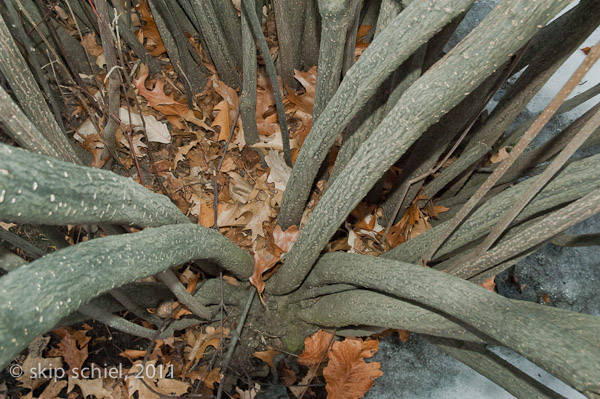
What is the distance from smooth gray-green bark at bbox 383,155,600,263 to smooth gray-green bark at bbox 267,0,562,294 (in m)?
0.32

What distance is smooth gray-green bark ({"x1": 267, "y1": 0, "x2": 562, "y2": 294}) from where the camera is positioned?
71cm

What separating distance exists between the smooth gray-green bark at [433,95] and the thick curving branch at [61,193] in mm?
461

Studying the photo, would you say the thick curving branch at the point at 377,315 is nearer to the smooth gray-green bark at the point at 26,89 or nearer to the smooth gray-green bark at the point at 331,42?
the smooth gray-green bark at the point at 331,42

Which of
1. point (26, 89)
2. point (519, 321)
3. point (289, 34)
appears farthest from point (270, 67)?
point (519, 321)

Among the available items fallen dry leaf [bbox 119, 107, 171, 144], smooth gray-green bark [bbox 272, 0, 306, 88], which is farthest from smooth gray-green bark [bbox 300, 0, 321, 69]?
fallen dry leaf [bbox 119, 107, 171, 144]

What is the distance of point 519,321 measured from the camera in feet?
2.47

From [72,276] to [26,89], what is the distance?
0.57 metres

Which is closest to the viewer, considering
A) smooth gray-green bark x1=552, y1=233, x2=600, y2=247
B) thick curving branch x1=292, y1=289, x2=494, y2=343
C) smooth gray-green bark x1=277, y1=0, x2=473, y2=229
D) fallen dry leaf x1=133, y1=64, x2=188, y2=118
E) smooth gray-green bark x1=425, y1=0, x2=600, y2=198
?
smooth gray-green bark x1=277, y1=0, x2=473, y2=229

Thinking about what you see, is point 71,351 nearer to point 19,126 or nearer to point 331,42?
point 19,126

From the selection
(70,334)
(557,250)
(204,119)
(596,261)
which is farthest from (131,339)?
(596,261)

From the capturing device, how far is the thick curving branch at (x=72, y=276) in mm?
562

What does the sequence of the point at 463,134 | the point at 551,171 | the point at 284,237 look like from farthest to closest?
1. the point at 284,237
2. the point at 463,134
3. the point at 551,171

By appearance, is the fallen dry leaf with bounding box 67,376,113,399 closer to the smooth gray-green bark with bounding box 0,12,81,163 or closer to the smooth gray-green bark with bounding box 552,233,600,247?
the smooth gray-green bark with bounding box 0,12,81,163

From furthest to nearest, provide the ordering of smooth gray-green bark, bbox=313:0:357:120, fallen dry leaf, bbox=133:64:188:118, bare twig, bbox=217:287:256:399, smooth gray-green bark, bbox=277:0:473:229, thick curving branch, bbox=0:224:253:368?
fallen dry leaf, bbox=133:64:188:118
bare twig, bbox=217:287:256:399
smooth gray-green bark, bbox=313:0:357:120
smooth gray-green bark, bbox=277:0:473:229
thick curving branch, bbox=0:224:253:368
